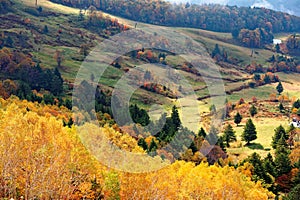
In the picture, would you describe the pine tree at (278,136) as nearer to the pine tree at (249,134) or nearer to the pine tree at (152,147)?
the pine tree at (249,134)

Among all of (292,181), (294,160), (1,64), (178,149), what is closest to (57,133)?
(178,149)

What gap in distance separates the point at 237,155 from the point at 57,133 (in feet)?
227

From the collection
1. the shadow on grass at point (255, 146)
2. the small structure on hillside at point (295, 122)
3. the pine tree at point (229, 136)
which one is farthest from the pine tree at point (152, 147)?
the small structure on hillside at point (295, 122)

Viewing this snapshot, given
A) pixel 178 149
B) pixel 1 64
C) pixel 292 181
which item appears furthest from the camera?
pixel 1 64

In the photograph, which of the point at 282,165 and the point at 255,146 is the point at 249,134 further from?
the point at 282,165

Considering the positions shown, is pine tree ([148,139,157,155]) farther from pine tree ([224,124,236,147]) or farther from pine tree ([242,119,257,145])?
pine tree ([242,119,257,145])

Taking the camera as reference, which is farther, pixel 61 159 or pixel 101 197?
pixel 101 197

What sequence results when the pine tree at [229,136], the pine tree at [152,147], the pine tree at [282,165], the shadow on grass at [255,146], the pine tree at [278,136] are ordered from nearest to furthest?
the pine tree at [282,165] → the pine tree at [152,147] → the pine tree at [278,136] → the shadow on grass at [255,146] → the pine tree at [229,136]

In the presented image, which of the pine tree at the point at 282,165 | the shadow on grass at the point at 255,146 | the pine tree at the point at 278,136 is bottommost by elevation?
the shadow on grass at the point at 255,146

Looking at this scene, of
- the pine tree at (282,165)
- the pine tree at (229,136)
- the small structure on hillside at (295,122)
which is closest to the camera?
the pine tree at (282,165)

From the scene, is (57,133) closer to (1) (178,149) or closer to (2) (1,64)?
(1) (178,149)

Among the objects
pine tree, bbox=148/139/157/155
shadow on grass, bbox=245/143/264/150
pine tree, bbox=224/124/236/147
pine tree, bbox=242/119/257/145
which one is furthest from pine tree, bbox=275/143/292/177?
pine tree, bbox=242/119/257/145

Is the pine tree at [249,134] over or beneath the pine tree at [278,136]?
beneath

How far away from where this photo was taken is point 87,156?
65250mm
